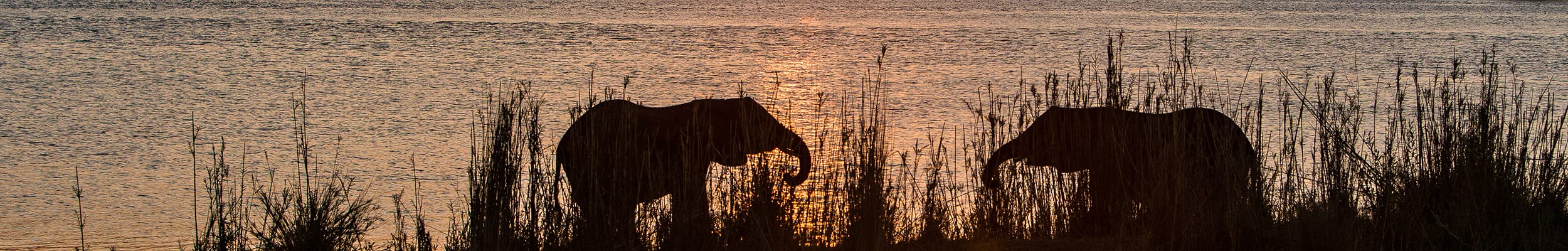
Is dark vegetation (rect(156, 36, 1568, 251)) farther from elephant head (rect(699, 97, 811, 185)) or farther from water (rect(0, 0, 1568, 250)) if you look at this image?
water (rect(0, 0, 1568, 250))

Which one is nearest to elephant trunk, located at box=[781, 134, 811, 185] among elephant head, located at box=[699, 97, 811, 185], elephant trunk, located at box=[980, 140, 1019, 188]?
elephant head, located at box=[699, 97, 811, 185]

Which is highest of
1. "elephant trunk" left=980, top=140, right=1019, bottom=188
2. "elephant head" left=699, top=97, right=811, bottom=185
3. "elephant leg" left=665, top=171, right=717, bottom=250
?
"elephant head" left=699, top=97, right=811, bottom=185

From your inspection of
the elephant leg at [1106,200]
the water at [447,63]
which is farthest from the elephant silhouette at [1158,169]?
the water at [447,63]

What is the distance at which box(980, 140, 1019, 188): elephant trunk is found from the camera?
550 cm

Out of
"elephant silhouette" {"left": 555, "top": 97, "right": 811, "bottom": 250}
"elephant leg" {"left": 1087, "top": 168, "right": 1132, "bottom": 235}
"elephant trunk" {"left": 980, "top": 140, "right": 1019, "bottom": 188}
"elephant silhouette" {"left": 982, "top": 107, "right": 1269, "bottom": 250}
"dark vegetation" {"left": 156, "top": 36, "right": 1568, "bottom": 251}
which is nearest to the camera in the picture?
"dark vegetation" {"left": 156, "top": 36, "right": 1568, "bottom": 251}

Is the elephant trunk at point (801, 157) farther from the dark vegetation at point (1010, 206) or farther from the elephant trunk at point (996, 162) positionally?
the elephant trunk at point (996, 162)

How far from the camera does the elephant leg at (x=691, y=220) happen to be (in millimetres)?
4949

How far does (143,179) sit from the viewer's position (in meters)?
7.89

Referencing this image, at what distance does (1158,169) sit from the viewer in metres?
5.16

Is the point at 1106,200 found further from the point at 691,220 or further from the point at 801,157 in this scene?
the point at 691,220

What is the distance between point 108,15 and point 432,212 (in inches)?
705

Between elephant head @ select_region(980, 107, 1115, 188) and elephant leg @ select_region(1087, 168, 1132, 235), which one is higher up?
elephant head @ select_region(980, 107, 1115, 188)

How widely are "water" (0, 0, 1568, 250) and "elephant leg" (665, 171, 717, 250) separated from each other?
3.31ft

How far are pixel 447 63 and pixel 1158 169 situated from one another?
10504 millimetres
